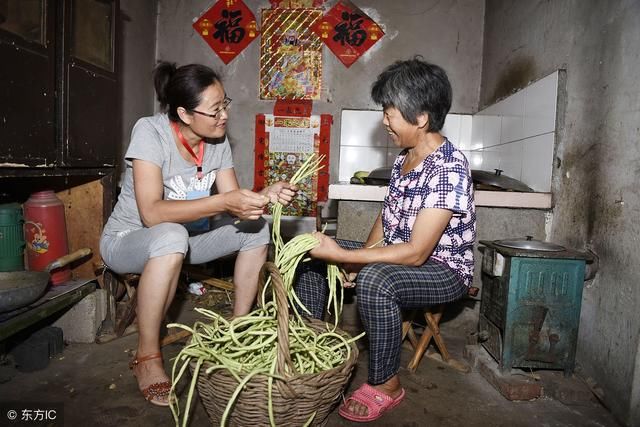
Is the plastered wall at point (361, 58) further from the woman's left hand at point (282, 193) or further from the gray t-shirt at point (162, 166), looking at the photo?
the woman's left hand at point (282, 193)

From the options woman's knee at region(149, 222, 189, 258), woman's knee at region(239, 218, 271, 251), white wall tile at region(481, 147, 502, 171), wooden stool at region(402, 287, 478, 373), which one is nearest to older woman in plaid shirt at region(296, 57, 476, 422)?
woman's knee at region(239, 218, 271, 251)

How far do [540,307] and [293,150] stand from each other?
2.85 metres

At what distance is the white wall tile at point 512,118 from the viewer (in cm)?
302

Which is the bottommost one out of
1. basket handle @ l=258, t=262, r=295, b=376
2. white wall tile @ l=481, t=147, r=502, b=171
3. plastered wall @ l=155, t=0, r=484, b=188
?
basket handle @ l=258, t=262, r=295, b=376

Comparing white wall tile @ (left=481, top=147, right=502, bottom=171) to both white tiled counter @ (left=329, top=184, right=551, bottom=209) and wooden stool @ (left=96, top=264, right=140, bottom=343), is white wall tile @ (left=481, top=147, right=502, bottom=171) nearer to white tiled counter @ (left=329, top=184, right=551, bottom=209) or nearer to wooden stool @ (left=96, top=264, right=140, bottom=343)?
white tiled counter @ (left=329, top=184, right=551, bottom=209)

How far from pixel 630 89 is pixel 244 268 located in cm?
190

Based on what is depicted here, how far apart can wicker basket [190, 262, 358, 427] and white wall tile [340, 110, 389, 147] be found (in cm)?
306

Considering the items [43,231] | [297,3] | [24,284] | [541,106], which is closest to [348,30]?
[297,3]

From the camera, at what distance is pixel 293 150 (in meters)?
4.38

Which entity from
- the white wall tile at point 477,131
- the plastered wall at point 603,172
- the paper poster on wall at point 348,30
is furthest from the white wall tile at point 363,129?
the plastered wall at point 603,172

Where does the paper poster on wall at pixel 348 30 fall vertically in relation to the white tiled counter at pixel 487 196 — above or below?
above

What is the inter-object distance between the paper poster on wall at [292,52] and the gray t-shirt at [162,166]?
2.22 metres

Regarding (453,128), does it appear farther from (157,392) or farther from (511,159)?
(157,392)

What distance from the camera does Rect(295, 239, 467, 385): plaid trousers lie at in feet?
5.57
